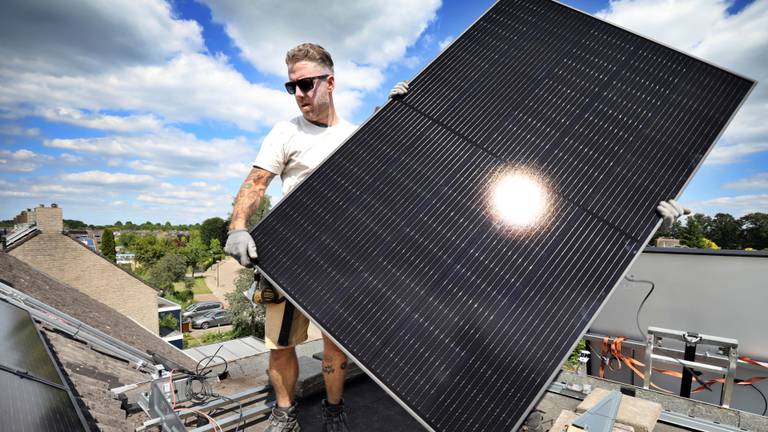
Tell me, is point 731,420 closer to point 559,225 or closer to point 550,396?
point 550,396

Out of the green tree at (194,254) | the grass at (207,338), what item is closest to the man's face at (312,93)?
the grass at (207,338)

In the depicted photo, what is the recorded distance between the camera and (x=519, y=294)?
2.99m

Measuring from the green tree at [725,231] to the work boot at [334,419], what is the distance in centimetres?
10050

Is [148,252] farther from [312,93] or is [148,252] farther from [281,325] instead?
[312,93]

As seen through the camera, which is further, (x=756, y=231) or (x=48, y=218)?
(x=756, y=231)

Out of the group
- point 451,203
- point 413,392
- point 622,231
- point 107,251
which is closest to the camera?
point 413,392

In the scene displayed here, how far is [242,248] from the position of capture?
3.54 metres

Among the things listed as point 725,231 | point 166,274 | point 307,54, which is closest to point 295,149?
point 307,54

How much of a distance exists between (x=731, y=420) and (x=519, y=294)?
4176mm

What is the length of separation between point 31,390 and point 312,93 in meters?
3.85

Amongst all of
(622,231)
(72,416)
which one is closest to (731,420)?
(622,231)

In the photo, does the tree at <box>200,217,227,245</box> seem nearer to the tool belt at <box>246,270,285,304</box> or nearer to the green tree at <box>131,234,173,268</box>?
the green tree at <box>131,234,173,268</box>

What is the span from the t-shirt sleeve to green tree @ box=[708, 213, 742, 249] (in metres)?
101

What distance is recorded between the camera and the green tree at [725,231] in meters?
78.9
